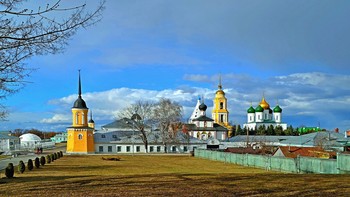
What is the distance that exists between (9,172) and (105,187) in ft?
35.4

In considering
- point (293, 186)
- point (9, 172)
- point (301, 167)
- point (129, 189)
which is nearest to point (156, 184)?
point (129, 189)

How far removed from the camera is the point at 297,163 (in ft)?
100.0

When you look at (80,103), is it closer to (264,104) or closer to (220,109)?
(220,109)

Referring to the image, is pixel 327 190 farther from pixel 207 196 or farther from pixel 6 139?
pixel 6 139

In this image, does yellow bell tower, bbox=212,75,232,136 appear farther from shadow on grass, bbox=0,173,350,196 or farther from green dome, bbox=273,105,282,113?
shadow on grass, bbox=0,173,350,196

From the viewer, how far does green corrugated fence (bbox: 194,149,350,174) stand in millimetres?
25562

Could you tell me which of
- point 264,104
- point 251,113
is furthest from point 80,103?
point 264,104

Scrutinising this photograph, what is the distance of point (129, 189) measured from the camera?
13.4 meters

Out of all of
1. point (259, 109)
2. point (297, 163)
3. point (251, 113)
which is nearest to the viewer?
point (297, 163)

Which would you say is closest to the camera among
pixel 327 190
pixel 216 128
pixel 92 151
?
pixel 327 190

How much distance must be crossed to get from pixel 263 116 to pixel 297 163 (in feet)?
342

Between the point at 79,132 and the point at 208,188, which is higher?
the point at 208,188

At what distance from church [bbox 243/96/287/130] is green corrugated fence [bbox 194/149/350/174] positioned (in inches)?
3401

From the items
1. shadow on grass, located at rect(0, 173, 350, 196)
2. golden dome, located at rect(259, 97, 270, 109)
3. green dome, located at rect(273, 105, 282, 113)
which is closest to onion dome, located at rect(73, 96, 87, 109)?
shadow on grass, located at rect(0, 173, 350, 196)
